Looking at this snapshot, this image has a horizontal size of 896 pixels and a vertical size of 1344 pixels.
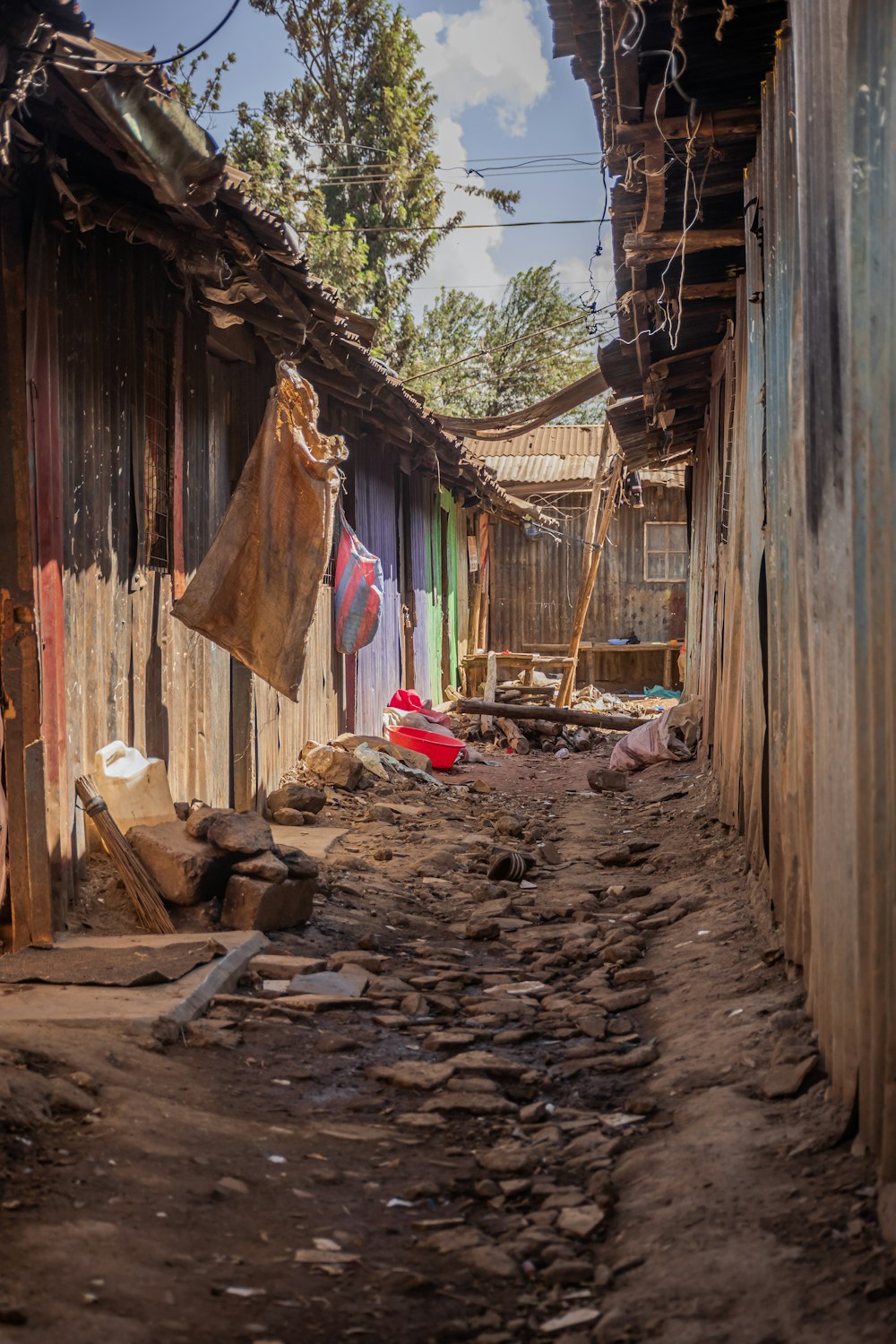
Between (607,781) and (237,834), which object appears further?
(607,781)

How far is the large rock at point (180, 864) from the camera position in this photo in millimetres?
5840

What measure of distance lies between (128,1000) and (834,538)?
3108 mm

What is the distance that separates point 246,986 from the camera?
509 cm

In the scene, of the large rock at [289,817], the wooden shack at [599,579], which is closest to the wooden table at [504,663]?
the wooden shack at [599,579]

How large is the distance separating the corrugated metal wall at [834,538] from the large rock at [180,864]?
2747 mm

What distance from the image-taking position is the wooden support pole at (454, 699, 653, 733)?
14.2 meters

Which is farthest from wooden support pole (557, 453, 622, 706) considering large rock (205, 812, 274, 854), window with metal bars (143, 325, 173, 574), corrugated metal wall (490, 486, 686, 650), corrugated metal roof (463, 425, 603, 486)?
large rock (205, 812, 274, 854)

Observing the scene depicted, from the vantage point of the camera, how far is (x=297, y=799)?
888cm

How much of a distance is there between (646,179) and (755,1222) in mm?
4746

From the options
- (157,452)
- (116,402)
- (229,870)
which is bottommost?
(229,870)

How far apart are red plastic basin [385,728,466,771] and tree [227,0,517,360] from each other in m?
11.1

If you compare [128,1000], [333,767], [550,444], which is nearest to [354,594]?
[333,767]

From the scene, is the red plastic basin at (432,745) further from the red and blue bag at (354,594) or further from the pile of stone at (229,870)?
the pile of stone at (229,870)

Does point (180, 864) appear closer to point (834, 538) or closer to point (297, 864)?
point (297, 864)
